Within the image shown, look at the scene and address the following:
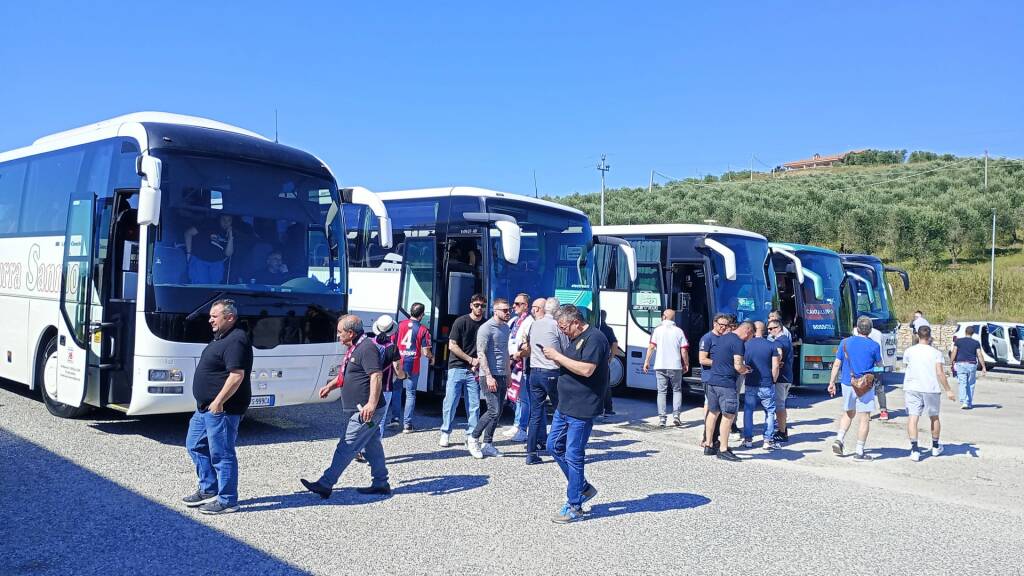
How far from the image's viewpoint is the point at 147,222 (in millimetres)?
7984

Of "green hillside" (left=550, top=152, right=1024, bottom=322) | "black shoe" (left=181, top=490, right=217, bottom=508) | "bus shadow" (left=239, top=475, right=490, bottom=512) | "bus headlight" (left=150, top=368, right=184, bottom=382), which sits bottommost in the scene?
"bus shadow" (left=239, top=475, right=490, bottom=512)

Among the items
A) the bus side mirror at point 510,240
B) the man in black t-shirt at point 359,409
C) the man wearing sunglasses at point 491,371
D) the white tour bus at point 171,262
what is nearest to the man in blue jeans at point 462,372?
the man wearing sunglasses at point 491,371

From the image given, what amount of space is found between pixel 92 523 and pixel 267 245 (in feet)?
12.7

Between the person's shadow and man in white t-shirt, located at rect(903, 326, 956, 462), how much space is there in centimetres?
428

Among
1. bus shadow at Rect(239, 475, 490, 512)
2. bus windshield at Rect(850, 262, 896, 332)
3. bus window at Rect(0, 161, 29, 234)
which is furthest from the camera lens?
bus windshield at Rect(850, 262, 896, 332)

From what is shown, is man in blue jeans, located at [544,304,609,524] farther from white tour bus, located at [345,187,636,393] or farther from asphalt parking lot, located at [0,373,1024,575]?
white tour bus, located at [345,187,636,393]

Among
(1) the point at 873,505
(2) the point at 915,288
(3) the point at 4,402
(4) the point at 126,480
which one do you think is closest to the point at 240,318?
(4) the point at 126,480

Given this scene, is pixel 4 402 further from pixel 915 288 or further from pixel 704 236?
pixel 915 288

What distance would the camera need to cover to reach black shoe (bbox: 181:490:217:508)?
6.54m

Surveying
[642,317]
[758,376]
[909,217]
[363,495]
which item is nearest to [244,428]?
[363,495]

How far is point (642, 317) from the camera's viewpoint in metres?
15.2

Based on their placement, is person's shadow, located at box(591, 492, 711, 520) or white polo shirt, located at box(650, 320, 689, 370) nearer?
person's shadow, located at box(591, 492, 711, 520)

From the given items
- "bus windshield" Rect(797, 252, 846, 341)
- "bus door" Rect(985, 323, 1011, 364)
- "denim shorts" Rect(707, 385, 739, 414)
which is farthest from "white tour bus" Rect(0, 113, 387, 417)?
"bus door" Rect(985, 323, 1011, 364)

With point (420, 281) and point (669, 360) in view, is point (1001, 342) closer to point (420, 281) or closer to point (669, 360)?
point (669, 360)
